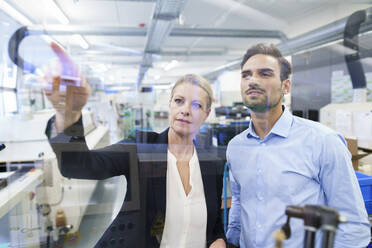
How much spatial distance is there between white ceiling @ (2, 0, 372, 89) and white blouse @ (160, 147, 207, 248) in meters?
0.47

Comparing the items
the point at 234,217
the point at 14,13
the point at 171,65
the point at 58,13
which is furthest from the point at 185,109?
the point at 14,13

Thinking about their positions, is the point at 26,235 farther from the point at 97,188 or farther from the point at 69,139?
the point at 69,139

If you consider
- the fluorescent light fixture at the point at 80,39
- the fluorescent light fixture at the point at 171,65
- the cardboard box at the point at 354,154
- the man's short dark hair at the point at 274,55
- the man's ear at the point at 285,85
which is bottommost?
the cardboard box at the point at 354,154

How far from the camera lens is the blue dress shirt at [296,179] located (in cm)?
75

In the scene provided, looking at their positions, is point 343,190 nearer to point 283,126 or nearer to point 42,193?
point 283,126

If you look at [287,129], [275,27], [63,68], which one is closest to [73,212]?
[63,68]

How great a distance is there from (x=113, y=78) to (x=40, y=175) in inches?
34.7

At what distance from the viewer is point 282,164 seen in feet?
2.63

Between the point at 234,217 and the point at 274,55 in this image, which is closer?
the point at 274,55

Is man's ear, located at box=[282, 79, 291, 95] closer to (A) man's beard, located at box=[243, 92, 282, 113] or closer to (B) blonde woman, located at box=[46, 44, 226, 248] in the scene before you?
(A) man's beard, located at box=[243, 92, 282, 113]

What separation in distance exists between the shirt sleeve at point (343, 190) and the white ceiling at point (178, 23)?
0.52m

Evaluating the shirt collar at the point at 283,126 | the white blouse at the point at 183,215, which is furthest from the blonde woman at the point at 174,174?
the shirt collar at the point at 283,126

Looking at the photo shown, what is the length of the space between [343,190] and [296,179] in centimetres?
→ 15

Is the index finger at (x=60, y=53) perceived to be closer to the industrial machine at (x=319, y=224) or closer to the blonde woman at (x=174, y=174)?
the blonde woman at (x=174, y=174)
